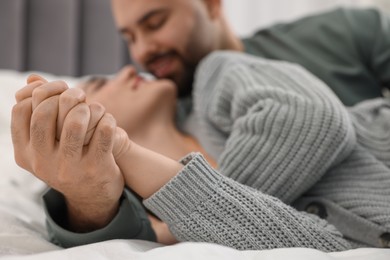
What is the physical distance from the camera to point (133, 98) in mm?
Result: 974

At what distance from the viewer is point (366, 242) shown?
69 centimetres

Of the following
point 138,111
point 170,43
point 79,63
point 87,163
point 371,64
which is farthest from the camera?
point 79,63

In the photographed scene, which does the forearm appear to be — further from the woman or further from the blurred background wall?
the blurred background wall

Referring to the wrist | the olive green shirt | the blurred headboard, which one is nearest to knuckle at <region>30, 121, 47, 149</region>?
the wrist

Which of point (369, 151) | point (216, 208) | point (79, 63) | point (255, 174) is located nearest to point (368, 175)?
point (369, 151)

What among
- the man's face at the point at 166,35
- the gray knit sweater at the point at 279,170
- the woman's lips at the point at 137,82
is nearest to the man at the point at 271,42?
the man's face at the point at 166,35

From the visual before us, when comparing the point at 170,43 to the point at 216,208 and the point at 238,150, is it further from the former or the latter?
the point at 216,208

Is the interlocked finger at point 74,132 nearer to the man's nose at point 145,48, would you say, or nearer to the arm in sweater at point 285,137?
the arm in sweater at point 285,137

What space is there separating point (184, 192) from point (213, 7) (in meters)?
0.85

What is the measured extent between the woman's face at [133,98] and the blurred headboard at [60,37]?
584 millimetres

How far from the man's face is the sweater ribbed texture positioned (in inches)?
Result: 23.9

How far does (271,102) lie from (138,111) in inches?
11.4

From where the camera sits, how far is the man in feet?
3.80

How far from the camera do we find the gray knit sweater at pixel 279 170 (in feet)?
1.93
